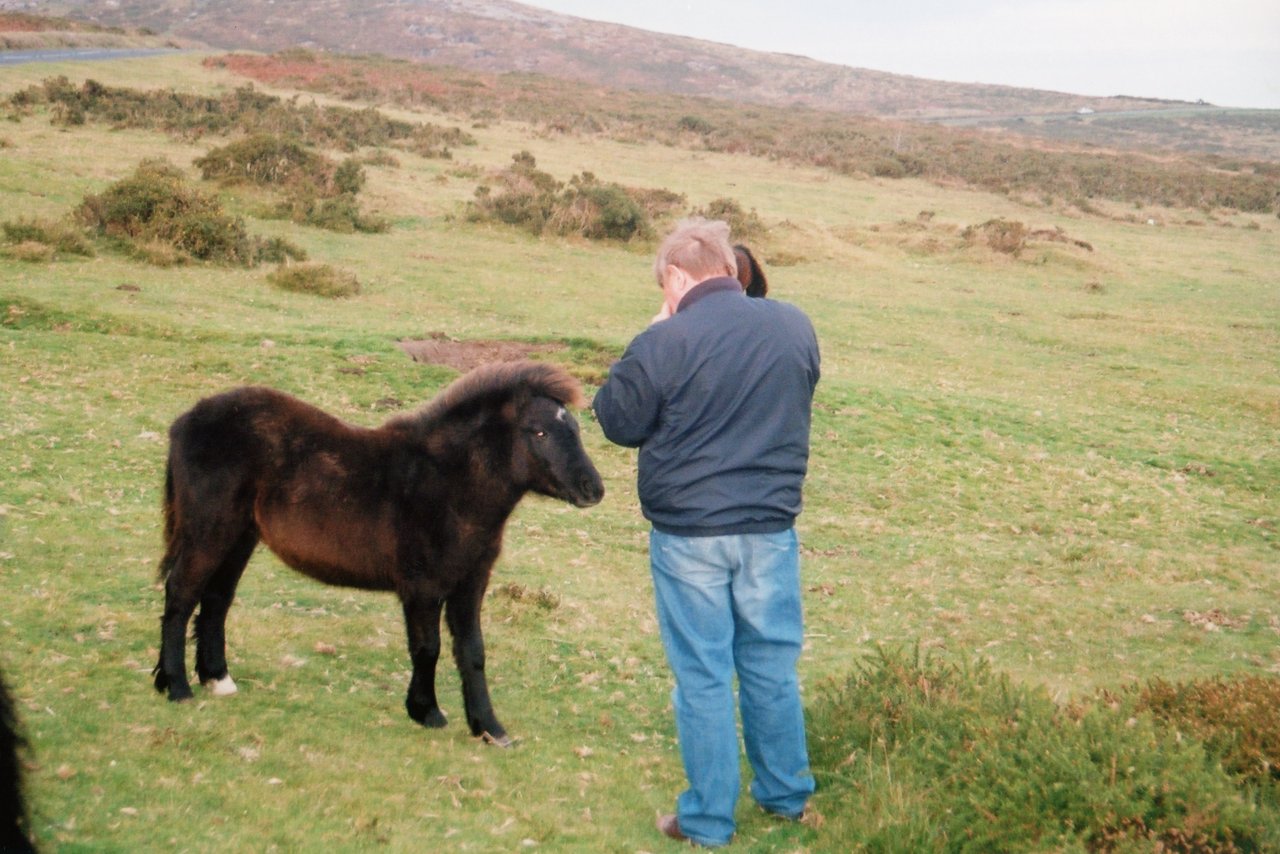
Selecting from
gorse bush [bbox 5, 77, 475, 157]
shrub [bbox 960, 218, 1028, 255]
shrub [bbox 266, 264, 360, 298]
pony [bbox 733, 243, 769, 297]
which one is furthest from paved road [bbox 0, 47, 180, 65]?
pony [bbox 733, 243, 769, 297]

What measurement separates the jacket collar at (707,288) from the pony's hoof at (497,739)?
8.20ft

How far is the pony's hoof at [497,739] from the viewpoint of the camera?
575cm

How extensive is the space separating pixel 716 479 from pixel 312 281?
14.6 m

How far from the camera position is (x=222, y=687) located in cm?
594

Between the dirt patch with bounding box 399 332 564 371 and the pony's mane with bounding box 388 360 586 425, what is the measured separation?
27.1 feet

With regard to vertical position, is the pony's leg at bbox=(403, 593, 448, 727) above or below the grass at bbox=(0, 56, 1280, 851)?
above

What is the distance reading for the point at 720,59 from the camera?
161 meters

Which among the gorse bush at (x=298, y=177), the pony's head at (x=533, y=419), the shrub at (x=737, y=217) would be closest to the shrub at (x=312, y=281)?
the gorse bush at (x=298, y=177)

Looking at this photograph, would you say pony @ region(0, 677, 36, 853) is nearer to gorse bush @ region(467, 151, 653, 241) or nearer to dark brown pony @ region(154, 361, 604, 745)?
dark brown pony @ region(154, 361, 604, 745)

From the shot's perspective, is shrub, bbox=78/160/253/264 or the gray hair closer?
the gray hair

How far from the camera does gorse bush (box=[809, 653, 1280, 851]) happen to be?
14.4ft

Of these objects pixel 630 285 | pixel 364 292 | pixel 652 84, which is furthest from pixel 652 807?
pixel 652 84

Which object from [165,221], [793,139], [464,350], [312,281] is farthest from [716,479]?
[793,139]

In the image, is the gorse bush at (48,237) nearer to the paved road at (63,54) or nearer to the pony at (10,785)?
the pony at (10,785)
